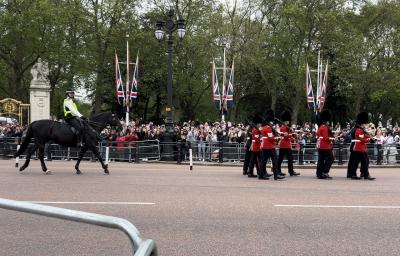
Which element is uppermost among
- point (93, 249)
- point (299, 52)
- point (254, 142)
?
point (299, 52)

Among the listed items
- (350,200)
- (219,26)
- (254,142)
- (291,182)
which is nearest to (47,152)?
(254,142)

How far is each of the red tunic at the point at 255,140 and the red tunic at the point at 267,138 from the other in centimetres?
37

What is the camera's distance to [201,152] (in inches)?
1001

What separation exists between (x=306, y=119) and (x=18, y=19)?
1334 inches

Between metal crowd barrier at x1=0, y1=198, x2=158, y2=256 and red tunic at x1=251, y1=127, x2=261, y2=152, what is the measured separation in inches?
538

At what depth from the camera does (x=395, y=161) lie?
25.1 metres

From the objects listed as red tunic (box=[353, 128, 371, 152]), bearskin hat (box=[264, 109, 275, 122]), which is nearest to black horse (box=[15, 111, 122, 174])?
bearskin hat (box=[264, 109, 275, 122])

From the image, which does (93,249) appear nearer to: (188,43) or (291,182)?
(291,182)

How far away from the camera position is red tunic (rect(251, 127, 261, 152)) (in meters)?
17.0

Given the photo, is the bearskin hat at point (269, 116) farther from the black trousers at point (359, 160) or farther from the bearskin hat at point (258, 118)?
the black trousers at point (359, 160)

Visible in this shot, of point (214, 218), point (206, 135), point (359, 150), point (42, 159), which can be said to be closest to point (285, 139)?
point (359, 150)

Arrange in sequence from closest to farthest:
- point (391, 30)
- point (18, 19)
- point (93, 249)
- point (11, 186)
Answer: point (93, 249), point (11, 186), point (18, 19), point (391, 30)

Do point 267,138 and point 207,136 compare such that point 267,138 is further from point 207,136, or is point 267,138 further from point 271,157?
point 207,136

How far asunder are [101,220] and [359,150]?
49.1 feet
